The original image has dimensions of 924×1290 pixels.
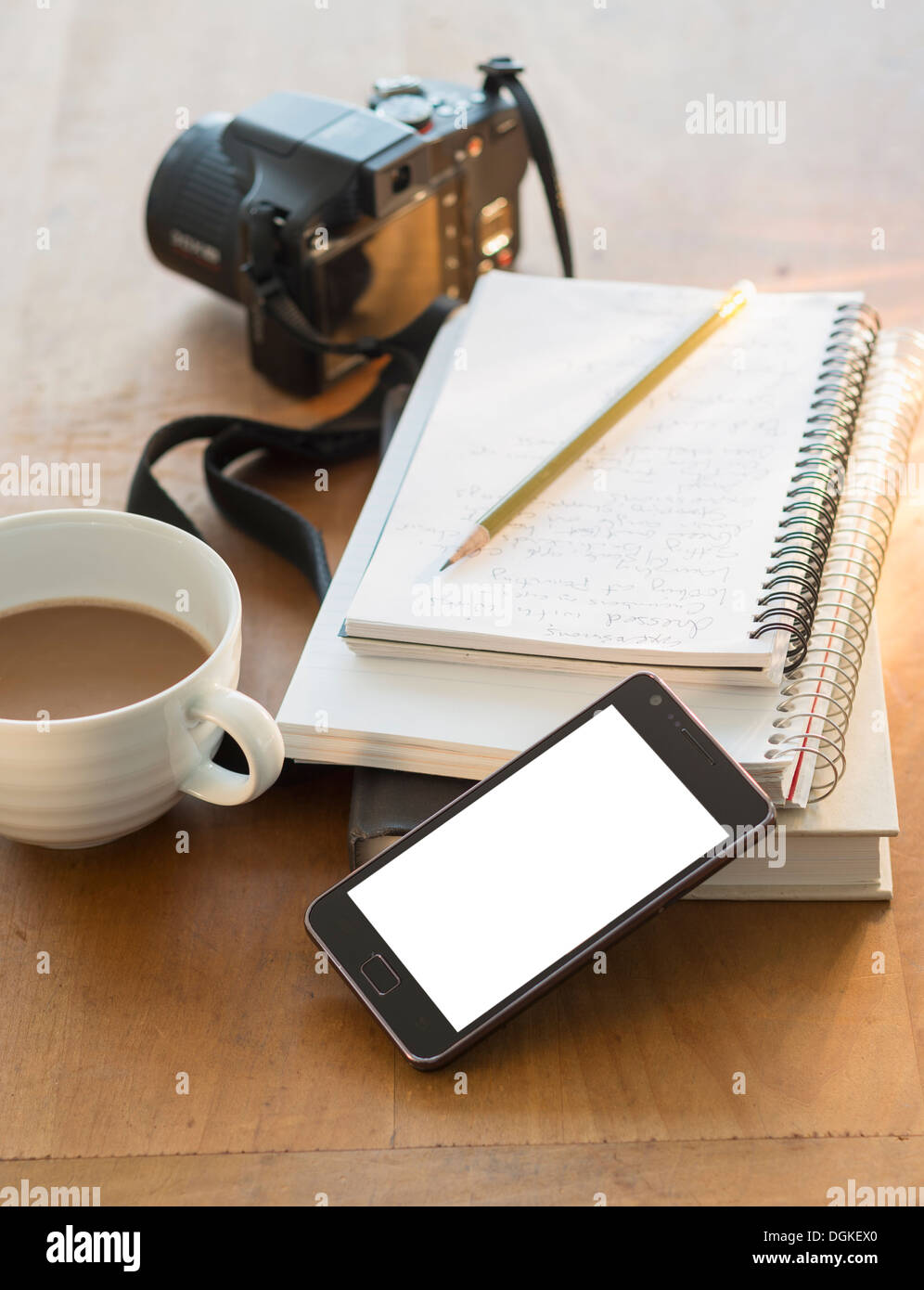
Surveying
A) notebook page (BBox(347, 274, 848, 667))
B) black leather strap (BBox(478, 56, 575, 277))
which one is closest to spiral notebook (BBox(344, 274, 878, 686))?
notebook page (BBox(347, 274, 848, 667))

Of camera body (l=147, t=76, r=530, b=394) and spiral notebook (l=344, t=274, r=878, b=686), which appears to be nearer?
spiral notebook (l=344, t=274, r=878, b=686)

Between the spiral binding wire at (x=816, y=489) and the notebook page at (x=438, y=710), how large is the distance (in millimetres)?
35

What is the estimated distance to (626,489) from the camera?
641 millimetres

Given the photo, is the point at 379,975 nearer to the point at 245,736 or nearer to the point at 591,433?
the point at 245,736

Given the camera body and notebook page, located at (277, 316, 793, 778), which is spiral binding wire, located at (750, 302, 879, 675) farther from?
the camera body

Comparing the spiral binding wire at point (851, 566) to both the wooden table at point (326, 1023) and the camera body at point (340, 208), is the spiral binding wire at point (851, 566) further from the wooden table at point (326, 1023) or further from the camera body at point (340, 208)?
the camera body at point (340, 208)

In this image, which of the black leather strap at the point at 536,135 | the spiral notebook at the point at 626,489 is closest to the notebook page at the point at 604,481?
the spiral notebook at the point at 626,489

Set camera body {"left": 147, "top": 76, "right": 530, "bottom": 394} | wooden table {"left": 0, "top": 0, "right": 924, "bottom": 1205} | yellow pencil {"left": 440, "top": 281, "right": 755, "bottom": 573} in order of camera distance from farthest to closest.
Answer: camera body {"left": 147, "top": 76, "right": 530, "bottom": 394}
yellow pencil {"left": 440, "top": 281, "right": 755, "bottom": 573}
wooden table {"left": 0, "top": 0, "right": 924, "bottom": 1205}

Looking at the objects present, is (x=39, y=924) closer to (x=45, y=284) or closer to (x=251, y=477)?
(x=251, y=477)

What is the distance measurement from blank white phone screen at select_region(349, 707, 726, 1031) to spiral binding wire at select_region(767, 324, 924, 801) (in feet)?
0.20

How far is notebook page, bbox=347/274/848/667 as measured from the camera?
0.56 meters

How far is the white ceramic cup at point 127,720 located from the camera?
0.48 m

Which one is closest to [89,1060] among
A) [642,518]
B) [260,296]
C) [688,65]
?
[642,518]

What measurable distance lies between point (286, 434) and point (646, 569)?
0.26 meters
